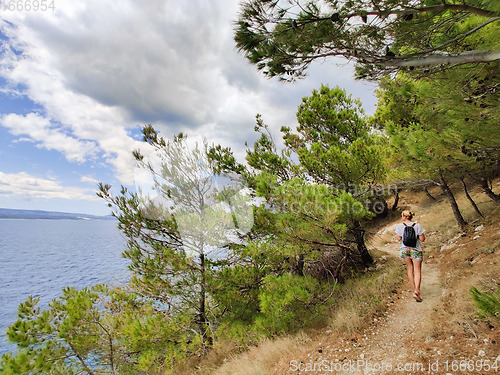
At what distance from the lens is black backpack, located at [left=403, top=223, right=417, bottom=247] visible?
17.2 feet

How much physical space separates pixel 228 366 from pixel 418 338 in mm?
4272

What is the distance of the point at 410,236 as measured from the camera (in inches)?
208

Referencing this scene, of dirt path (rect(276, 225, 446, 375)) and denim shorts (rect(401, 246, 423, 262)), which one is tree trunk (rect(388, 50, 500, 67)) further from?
dirt path (rect(276, 225, 446, 375))

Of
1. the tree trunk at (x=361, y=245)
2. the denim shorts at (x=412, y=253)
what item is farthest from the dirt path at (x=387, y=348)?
the tree trunk at (x=361, y=245)

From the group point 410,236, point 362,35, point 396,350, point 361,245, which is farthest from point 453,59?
point 361,245

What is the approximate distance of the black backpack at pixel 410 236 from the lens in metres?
5.25

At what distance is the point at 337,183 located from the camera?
26.1 feet

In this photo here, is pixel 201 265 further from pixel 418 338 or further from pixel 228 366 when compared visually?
pixel 418 338

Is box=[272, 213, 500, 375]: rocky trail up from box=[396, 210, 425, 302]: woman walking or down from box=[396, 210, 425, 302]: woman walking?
down

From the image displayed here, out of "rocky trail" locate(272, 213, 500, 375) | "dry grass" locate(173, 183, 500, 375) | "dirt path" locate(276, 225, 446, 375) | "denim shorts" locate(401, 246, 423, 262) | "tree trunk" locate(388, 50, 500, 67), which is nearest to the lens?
"rocky trail" locate(272, 213, 500, 375)

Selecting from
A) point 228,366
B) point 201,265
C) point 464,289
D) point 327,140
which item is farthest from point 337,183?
point 228,366

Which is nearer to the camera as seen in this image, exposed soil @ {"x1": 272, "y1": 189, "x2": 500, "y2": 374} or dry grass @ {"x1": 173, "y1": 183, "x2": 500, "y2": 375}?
exposed soil @ {"x1": 272, "y1": 189, "x2": 500, "y2": 374}

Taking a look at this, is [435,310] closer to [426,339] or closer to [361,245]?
[426,339]

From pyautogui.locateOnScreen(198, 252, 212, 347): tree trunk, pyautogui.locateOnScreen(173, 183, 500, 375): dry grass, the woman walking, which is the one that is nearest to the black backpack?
the woman walking
